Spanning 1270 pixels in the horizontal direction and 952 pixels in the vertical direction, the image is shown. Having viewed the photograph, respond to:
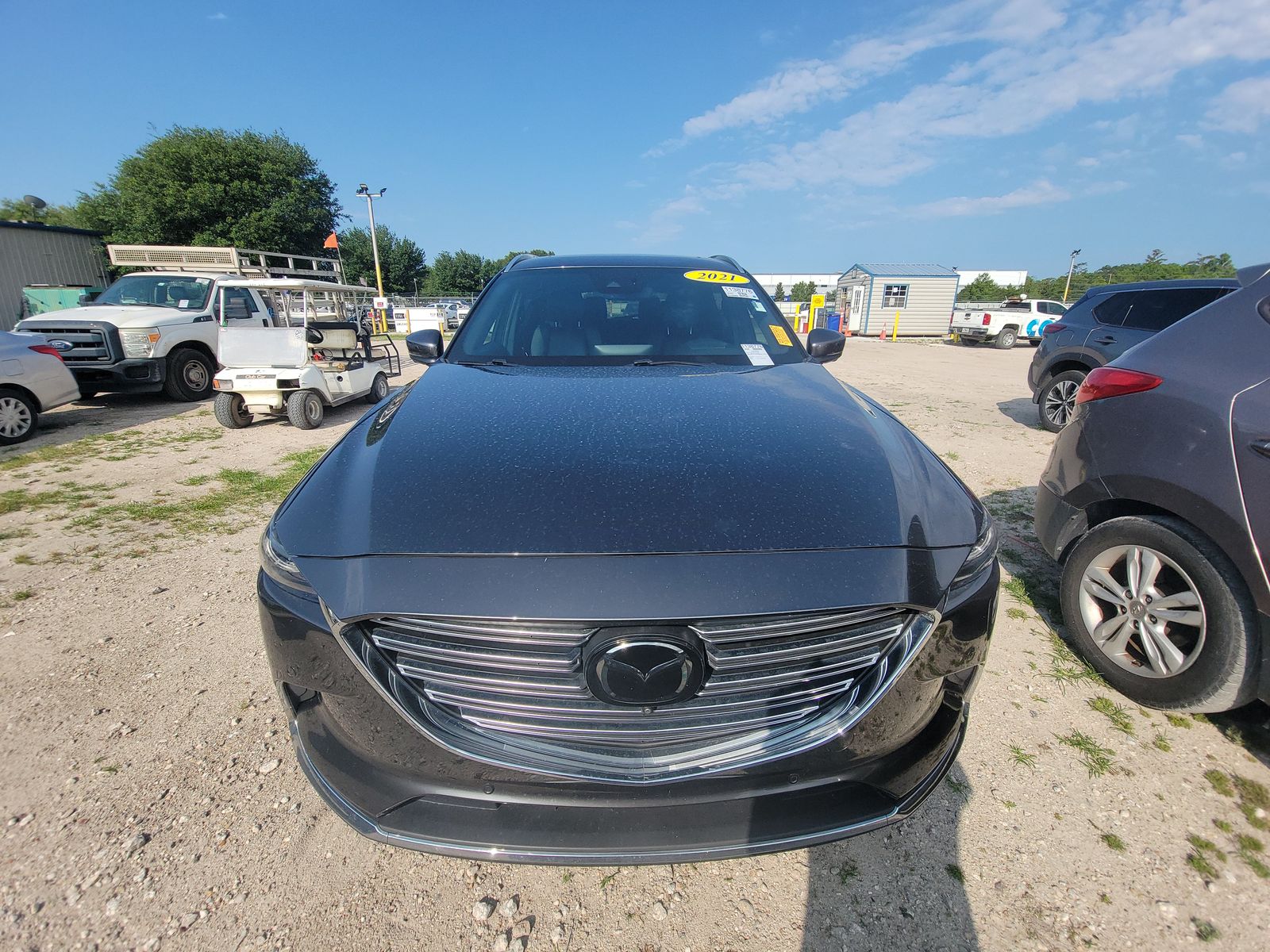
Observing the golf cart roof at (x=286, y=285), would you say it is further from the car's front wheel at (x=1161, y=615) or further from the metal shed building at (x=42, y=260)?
the metal shed building at (x=42, y=260)

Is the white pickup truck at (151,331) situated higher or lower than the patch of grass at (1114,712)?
higher

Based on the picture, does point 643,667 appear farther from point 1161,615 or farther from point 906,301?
point 906,301

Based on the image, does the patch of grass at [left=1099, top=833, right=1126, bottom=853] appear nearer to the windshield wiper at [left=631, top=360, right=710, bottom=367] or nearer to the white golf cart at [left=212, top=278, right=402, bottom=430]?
the windshield wiper at [left=631, top=360, right=710, bottom=367]

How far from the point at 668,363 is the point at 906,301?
30901 mm

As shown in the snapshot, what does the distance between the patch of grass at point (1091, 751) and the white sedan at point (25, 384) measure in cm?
938

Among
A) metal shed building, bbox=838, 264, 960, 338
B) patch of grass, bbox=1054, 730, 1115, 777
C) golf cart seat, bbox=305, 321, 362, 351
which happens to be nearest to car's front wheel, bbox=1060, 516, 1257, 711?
patch of grass, bbox=1054, 730, 1115, 777

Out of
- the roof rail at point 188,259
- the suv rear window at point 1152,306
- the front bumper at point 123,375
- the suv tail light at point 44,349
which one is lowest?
the front bumper at point 123,375

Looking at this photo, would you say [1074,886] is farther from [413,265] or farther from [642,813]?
[413,265]

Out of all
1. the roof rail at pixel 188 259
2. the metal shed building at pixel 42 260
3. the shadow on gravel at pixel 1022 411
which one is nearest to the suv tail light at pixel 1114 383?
the shadow on gravel at pixel 1022 411

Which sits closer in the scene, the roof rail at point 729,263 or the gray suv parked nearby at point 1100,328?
the roof rail at point 729,263

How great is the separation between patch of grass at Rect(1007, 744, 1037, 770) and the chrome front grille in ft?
3.86

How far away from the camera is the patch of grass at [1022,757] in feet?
6.36

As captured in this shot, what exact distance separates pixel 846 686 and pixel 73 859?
2.18m

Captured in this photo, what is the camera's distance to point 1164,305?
6258 mm
